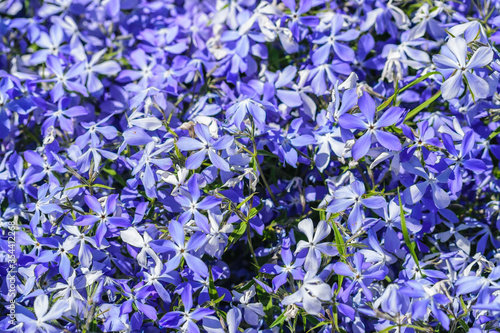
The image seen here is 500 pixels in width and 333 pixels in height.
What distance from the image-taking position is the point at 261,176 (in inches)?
60.4

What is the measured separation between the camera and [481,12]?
5.75ft

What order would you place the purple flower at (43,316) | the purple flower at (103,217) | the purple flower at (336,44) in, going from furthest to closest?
the purple flower at (336,44), the purple flower at (103,217), the purple flower at (43,316)

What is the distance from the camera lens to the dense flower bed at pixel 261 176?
52.1 inches

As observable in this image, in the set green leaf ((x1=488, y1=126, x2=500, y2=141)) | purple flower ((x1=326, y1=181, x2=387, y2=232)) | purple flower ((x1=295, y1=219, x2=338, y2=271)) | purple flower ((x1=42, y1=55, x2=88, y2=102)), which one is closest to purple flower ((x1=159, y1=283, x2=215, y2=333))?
purple flower ((x1=295, y1=219, x2=338, y2=271))

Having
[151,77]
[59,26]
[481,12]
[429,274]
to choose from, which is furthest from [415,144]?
[59,26]

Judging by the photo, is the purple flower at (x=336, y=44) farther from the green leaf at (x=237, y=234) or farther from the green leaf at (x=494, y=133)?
the green leaf at (x=237, y=234)

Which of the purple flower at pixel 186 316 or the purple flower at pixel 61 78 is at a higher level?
the purple flower at pixel 61 78

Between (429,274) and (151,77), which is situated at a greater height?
(151,77)

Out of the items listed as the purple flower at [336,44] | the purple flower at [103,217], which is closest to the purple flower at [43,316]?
the purple flower at [103,217]

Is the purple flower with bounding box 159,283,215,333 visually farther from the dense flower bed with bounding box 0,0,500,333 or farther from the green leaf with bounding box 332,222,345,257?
the green leaf with bounding box 332,222,345,257

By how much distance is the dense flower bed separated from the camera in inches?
52.1

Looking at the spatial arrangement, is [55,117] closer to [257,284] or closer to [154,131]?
[154,131]

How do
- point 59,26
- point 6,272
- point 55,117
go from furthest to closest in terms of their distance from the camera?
point 59,26 → point 55,117 → point 6,272

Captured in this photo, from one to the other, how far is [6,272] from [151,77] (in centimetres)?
79
